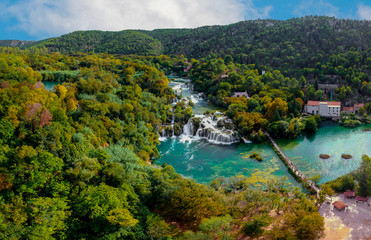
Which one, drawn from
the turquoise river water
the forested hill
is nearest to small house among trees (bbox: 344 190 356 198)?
the turquoise river water

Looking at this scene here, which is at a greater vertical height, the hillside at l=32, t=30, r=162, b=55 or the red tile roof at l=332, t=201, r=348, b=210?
the hillside at l=32, t=30, r=162, b=55

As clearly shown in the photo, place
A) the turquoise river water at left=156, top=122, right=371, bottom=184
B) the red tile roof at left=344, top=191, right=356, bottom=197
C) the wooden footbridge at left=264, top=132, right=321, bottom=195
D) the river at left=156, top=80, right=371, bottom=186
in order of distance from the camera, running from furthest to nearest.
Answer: the turquoise river water at left=156, top=122, right=371, bottom=184, the river at left=156, top=80, right=371, bottom=186, the wooden footbridge at left=264, top=132, right=321, bottom=195, the red tile roof at left=344, top=191, right=356, bottom=197

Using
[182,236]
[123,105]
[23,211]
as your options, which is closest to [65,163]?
[23,211]

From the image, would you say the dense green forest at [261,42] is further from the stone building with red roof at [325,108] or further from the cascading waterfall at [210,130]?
the cascading waterfall at [210,130]

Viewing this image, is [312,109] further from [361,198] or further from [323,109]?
[361,198]

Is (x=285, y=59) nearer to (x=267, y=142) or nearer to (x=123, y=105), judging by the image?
(x=267, y=142)

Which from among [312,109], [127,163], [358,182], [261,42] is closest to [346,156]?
[358,182]

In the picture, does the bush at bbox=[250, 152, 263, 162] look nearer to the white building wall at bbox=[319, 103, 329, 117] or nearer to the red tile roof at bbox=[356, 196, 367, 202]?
the red tile roof at bbox=[356, 196, 367, 202]

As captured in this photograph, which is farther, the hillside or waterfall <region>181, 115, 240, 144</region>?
the hillside
